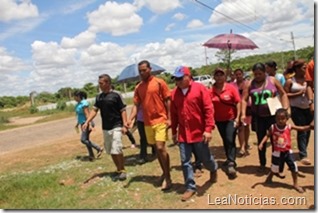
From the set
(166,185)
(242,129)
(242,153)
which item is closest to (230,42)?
(242,129)

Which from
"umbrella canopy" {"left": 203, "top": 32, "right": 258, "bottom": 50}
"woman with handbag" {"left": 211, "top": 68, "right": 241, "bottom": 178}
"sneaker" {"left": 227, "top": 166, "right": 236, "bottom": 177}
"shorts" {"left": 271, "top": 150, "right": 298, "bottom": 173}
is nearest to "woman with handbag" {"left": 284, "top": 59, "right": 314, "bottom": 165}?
"woman with handbag" {"left": 211, "top": 68, "right": 241, "bottom": 178}

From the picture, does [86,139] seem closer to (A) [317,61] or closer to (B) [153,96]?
(B) [153,96]

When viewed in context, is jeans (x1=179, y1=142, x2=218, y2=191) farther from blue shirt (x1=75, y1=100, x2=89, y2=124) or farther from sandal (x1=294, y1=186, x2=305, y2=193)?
blue shirt (x1=75, y1=100, x2=89, y2=124)

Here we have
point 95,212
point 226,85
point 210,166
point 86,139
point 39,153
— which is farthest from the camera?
point 39,153

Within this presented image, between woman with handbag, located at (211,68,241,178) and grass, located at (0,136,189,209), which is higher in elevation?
woman with handbag, located at (211,68,241,178)

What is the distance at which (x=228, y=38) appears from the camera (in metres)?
9.63

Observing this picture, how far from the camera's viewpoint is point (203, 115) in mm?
5297

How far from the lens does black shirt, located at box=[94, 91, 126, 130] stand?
652cm

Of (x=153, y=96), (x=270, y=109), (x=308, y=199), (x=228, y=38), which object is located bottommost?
(x=308, y=199)

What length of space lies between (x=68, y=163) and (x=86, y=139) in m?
0.69

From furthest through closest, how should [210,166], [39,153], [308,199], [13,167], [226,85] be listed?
[39,153] < [13,167] < [226,85] < [210,166] < [308,199]

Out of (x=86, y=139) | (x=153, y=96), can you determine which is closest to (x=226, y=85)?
(x=153, y=96)

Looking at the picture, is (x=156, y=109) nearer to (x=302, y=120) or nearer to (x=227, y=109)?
(x=227, y=109)

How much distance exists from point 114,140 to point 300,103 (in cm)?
308
